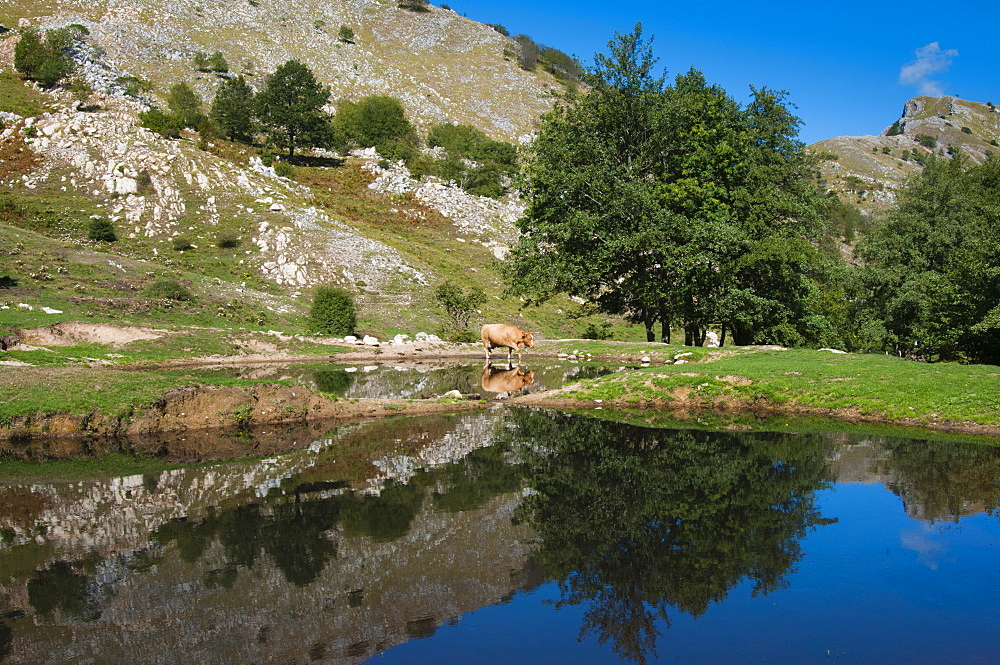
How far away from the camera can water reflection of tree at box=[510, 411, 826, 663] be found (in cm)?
773

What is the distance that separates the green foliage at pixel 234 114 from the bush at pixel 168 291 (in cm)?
5154

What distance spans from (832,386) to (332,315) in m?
34.0

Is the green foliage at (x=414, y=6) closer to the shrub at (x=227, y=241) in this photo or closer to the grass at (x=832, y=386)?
the shrub at (x=227, y=241)

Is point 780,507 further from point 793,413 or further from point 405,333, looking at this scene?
point 405,333

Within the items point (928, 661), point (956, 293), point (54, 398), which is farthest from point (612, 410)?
point (956, 293)

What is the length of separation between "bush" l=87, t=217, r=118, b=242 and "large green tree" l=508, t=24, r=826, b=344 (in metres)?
39.9

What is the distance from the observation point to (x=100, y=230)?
53906 mm

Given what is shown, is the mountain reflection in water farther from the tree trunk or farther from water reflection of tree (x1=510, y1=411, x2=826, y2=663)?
the tree trunk

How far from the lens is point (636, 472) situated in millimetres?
13219

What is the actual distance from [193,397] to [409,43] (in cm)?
17211

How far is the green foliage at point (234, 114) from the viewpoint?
87.2 meters

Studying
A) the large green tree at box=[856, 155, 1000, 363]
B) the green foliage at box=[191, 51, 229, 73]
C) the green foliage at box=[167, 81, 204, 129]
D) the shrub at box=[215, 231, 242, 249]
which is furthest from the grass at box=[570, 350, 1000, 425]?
the green foliage at box=[191, 51, 229, 73]

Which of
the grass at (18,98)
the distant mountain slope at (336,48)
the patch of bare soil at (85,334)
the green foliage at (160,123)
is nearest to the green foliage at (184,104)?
the green foliage at (160,123)

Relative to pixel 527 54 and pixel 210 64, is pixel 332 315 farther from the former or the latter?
pixel 527 54
